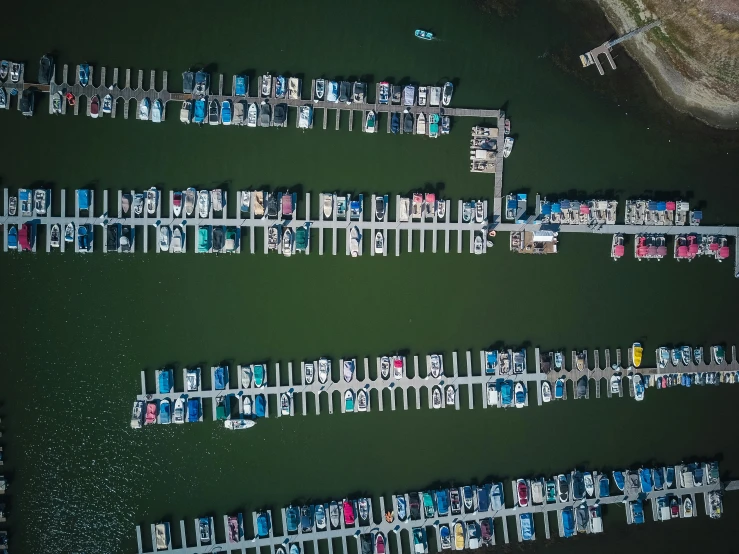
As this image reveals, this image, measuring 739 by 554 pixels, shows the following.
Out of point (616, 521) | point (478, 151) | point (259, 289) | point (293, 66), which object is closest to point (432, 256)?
point (478, 151)

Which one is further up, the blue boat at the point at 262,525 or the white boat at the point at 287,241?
the white boat at the point at 287,241

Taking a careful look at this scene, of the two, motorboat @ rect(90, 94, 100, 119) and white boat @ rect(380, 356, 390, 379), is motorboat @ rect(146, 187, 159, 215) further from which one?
white boat @ rect(380, 356, 390, 379)

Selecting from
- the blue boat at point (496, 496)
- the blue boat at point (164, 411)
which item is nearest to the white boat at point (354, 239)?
the blue boat at point (164, 411)

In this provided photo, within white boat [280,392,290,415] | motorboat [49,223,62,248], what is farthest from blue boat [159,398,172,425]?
motorboat [49,223,62,248]

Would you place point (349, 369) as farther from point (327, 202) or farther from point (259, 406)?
point (327, 202)

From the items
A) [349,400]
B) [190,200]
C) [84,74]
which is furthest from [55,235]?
[349,400]

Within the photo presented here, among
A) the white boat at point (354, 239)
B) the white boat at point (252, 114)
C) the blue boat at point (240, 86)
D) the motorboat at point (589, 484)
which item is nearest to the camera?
the blue boat at point (240, 86)

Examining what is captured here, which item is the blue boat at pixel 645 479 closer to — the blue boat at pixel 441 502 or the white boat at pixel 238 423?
the blue boat at pixel 441 502

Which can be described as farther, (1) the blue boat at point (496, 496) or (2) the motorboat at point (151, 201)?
(1) the blue boat at point (496, 496)
